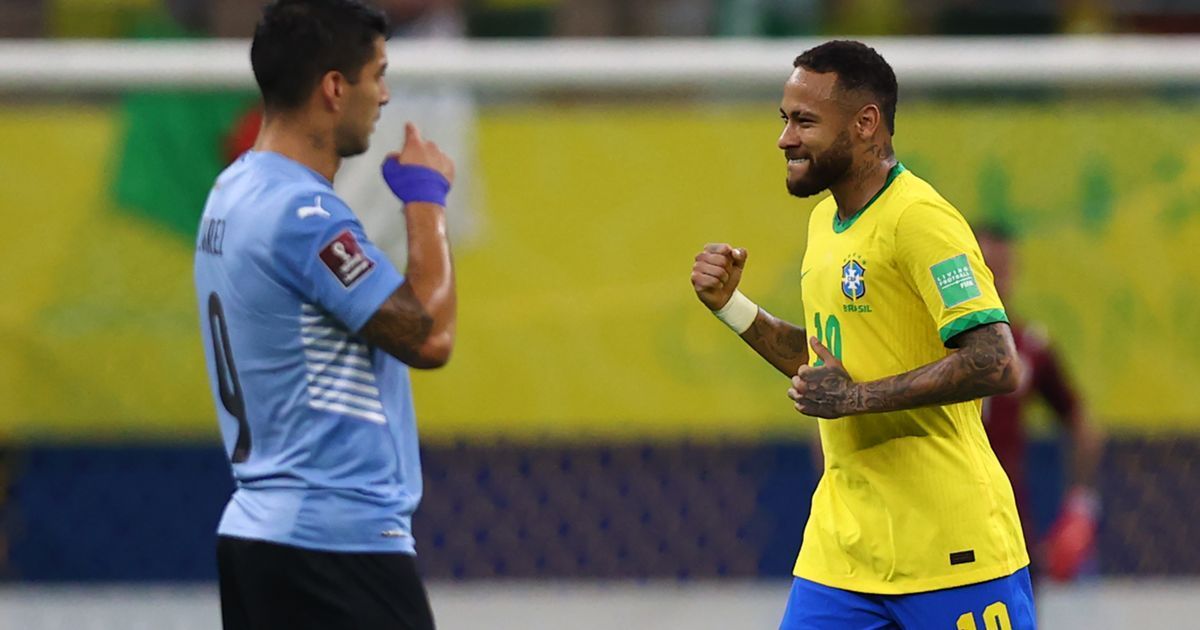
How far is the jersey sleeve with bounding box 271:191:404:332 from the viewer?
3309mm

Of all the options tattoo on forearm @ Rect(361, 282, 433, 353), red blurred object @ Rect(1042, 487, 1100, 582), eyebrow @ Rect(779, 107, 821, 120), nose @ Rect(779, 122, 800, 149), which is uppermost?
eyebrow @ Rect(779, 107, 821, 120)

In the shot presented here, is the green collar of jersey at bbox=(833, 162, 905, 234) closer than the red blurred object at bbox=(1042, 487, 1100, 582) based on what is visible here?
Yes

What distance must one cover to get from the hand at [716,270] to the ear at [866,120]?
375 millimetres

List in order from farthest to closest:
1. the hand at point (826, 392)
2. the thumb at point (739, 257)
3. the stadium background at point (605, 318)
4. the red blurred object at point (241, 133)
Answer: the stadium background at point (605, 318) < the red blurred object at point (241, 133) < the thumb at point (739, 257) < the hand at point (826, 392)

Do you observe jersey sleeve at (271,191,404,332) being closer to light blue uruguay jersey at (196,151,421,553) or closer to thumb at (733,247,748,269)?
light blue uruguay jersey at (196,151,421,553)

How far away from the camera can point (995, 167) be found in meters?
8.13

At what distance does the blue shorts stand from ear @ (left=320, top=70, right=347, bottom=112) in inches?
59.9

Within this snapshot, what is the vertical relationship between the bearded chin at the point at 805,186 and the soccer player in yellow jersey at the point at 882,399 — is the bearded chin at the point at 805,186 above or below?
above

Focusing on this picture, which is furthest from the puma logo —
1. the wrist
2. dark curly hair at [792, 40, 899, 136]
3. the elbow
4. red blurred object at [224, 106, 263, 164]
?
red blurred object at [224, 106, 263, 164]

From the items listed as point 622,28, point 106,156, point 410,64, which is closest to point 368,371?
point 410,64

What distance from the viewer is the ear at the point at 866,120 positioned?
381 centimetres

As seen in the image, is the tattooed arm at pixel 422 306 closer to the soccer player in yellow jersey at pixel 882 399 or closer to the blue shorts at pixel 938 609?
the soccer player in yellow jersey at pixel 882 399

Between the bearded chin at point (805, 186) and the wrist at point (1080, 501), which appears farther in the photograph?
the wrist at point (1080, 501)

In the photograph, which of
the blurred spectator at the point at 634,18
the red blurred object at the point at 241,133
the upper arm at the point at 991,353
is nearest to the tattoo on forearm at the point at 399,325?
the upper arm at the point at 991,353
